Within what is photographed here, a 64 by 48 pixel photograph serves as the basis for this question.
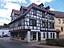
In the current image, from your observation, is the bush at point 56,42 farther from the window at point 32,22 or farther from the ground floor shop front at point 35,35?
the window at point 32,22

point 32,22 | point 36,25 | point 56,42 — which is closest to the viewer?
point 56,42

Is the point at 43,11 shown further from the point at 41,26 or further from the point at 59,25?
the point at 59,25

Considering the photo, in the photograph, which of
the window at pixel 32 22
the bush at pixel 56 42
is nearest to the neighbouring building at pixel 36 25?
the window at pixel 32 22

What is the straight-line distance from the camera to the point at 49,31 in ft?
158

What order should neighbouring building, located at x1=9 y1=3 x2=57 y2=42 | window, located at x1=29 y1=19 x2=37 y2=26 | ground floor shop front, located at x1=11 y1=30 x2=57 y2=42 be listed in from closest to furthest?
ground floor shop front, located at x1=11 y1=30 x2=57 y2=42 → neighbouring building, located at x1=9 y1=3 x2=57 y2=42 → window, located at x1=29 y1=19 x2=37 y2=26

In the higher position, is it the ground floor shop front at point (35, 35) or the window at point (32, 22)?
the window at point (32, 22)

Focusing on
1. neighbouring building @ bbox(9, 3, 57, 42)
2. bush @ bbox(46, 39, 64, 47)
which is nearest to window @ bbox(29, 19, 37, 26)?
neighbouring building @ bbox(9, 3, 57, 42)

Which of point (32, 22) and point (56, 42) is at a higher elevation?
point (32, 22)

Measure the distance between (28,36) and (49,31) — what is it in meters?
6.89

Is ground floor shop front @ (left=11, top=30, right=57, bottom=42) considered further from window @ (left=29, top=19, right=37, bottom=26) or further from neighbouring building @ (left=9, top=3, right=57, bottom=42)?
window @ (left=29, top=19, right=37, bottom=26)

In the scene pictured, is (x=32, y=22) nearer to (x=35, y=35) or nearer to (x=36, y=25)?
(x=36, y=25)

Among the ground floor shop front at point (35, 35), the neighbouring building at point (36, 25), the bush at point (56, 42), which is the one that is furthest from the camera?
the neighbouring building at point (36, 25)

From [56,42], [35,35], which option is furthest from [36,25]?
[56,42]

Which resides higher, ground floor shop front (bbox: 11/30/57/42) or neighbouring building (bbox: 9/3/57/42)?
neighbouring building (bbox: 9/3/57/42)
